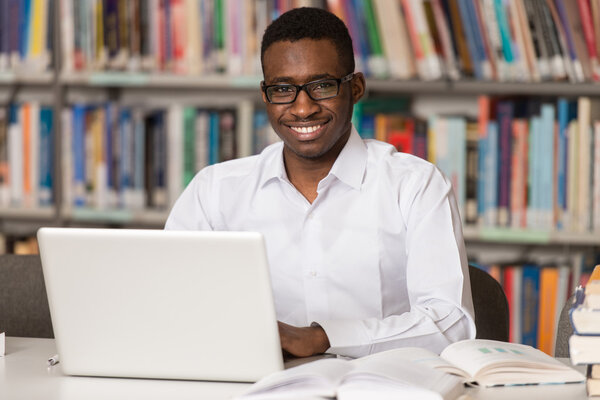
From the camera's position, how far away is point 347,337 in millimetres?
1326

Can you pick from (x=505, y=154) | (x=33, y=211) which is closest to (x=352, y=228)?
(x=505, y=154)

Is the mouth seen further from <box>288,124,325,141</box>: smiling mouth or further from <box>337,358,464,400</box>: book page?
<box>337,358,464,400</box>: book page

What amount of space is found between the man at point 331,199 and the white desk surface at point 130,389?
1.49 ft

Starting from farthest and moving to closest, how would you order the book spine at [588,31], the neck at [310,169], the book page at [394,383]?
the book spine at [588,31]
the neck at [310,169]
the book page at [394,383]

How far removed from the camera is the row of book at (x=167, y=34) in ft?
8.27

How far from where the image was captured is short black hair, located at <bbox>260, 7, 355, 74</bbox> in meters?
1.64

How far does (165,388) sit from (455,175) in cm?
142

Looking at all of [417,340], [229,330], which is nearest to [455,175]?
[417,340]

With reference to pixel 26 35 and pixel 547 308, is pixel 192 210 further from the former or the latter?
pixel 26 35

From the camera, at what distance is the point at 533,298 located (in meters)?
2.39

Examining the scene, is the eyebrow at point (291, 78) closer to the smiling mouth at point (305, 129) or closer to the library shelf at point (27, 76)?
the smiling mouth at point (305, 129)

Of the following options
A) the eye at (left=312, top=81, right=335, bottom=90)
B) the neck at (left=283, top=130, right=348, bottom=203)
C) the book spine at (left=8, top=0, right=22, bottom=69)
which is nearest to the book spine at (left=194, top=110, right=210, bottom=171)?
the book spine at (left=8, top=0, right=22, bottom=69)

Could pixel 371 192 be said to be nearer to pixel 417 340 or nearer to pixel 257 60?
pixel 417 340

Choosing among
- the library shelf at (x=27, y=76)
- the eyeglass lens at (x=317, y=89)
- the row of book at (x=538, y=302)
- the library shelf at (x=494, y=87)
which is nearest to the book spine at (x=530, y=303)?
the row of book at (x=538, y=302)
